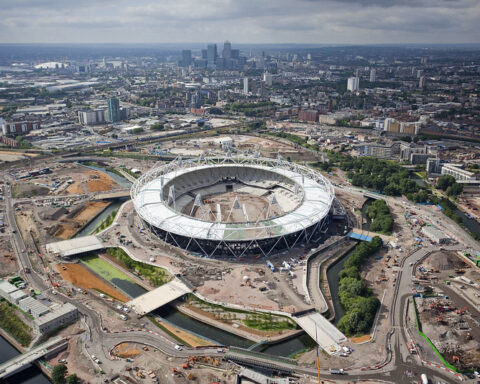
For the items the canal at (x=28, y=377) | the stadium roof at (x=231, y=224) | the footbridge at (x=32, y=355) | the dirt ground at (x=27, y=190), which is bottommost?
the canal at (x=28, y=377)

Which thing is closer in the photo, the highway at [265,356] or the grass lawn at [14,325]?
the highway at [265,356]

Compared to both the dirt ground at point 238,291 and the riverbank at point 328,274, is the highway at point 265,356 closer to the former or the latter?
the riverbank at point 328,274

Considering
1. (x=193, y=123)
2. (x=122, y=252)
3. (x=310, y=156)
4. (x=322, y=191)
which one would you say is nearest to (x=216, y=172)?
(x=322, y=191)

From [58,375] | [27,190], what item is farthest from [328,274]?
[27,190]

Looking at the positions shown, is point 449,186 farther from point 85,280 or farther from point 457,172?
point 85,280

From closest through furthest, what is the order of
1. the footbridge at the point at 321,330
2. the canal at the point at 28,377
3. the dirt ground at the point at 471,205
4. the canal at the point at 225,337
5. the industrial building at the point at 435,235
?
the canal at the point at 28,377 < the footbridge at the point at 321,330 < the canal at the point at 225,337 < the industrial building at the point at 435,235 < the dirt ground at the point at 471,205

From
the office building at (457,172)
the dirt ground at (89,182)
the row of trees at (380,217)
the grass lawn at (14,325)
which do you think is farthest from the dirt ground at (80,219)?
the office building at (457,172)
